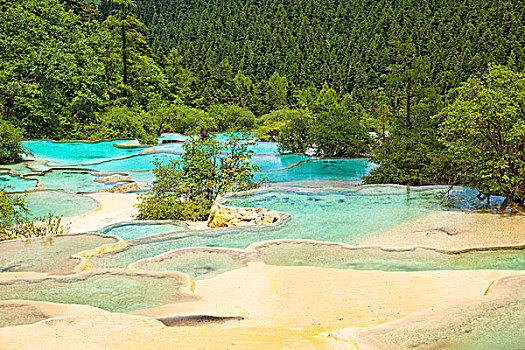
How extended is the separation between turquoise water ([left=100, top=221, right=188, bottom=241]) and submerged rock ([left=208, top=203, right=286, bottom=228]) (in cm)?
63

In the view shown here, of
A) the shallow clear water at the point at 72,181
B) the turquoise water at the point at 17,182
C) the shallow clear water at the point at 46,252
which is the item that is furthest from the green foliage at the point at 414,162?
the turquoise water at the point at 17,182

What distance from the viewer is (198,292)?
3.97 meters

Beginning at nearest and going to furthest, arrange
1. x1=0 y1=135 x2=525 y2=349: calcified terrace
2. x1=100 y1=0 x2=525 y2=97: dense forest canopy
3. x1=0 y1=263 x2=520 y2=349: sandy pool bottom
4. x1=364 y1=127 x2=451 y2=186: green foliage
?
x1=0 y1=263 x2=520 y2=349: sandy pool bottom
x1=0 y1=135 x2=525 y2=349: calcified terrace
x1=364 y1=127 x2=451 y2=186: green foliage
x1=100 y1=0 x2=525 y2=97: dense forest canopy

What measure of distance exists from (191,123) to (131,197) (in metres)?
18.1

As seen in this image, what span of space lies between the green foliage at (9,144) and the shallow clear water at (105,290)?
562 inches

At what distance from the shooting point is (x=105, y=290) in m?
4.09

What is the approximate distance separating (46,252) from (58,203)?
196 inches

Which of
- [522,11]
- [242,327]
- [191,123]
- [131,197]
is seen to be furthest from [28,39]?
[522,11]

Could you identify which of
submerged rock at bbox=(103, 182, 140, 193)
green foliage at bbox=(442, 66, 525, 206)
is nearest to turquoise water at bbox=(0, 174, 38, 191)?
submerged rock at bbox=(103, 182, 140, 193)

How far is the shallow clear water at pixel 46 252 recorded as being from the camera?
5.24 meters

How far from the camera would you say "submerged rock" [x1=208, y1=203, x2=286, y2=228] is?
291 inches

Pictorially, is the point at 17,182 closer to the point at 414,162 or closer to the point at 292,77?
the point at 414,162

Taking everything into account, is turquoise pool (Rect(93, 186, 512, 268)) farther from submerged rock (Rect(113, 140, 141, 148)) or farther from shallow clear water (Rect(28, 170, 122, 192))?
submerged rock (Rect(113, 140, 141, 148))

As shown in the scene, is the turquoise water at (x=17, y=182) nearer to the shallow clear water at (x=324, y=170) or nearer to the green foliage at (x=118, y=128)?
the shallow clear water at (x=324, y=170)
